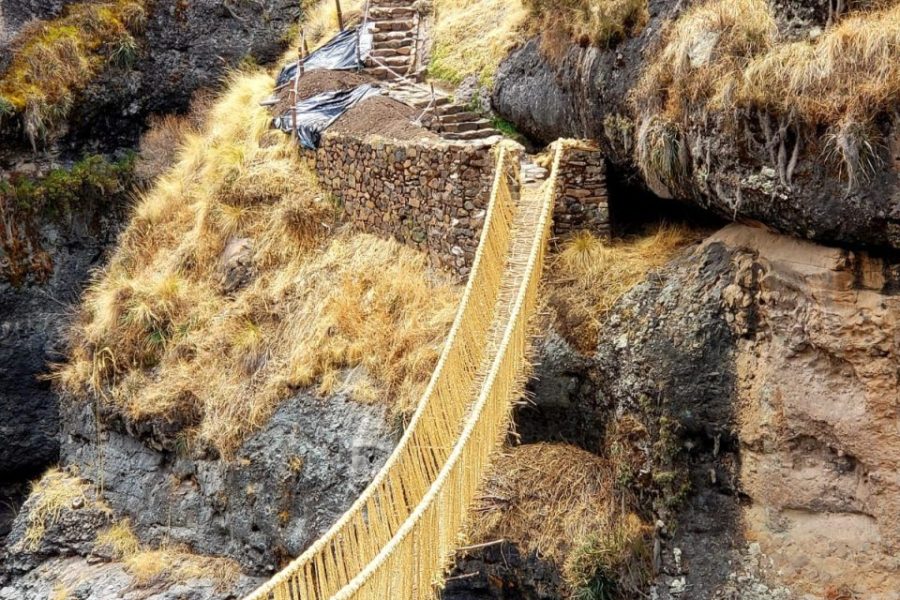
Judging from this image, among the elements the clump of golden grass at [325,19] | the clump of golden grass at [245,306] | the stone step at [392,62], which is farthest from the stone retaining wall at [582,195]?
the clump of golden grass at [325,19]

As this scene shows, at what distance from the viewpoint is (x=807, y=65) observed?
7.29 m

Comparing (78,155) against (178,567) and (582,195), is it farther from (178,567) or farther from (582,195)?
(582,195)

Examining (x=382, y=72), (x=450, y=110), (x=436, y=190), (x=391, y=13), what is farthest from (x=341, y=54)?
(x=436, y=190)

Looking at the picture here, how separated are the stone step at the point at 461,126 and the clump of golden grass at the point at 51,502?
6.06m

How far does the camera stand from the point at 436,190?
36.0 feet

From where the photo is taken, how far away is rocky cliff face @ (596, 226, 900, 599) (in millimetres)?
7273

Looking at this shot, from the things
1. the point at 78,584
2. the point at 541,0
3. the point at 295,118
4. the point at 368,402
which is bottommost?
the point at 78,584

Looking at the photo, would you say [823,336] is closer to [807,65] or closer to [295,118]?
[807,65]

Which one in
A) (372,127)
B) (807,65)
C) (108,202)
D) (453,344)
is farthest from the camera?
(108,202)

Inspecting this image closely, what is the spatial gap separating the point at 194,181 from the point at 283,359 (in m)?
4.71

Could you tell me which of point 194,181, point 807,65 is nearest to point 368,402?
point 807,65

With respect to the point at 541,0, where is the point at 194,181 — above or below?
below

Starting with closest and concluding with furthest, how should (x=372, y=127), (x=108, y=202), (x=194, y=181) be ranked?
(x=372, y=127) < (x=194, y=181) < (x=108, y=202)

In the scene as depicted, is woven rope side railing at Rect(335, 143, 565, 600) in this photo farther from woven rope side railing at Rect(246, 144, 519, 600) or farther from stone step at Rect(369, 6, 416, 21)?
stone step at Rect(369, 6, 416, 21)
